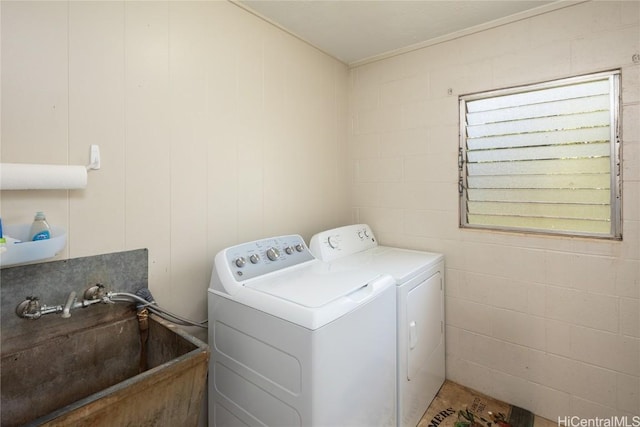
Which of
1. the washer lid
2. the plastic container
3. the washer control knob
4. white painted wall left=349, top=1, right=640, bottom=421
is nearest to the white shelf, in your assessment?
the plastic container

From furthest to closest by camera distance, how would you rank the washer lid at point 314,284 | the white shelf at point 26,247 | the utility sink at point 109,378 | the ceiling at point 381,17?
the ceiling at point 381,17, the washer lid at point 314,284, the white shelf at point 26,247, the utility sink at point 109,378

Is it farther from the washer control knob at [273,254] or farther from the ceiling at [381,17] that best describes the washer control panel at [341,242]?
the ceiling at [381,17]

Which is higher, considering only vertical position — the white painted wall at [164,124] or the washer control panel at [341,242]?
the white painted wall at [164,124]

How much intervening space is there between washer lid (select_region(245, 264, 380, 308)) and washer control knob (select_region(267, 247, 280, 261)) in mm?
113

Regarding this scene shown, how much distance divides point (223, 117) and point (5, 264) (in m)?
1.07

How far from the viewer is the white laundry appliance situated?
112 centimetres

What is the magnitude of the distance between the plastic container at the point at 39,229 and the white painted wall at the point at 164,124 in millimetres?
57

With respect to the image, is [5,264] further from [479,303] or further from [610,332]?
[610,332]

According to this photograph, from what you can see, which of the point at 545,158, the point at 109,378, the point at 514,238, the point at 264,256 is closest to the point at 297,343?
the point at 264,256

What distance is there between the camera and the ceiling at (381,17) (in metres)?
1.72

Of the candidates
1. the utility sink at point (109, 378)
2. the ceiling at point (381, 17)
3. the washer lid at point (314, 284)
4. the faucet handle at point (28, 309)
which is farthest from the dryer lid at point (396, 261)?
the ceiling at point (381, 17)

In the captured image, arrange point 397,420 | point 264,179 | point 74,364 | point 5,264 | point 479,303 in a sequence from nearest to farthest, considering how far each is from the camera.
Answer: point 5,264
point 74,364
point 397,420
point 264,179
point 479,303

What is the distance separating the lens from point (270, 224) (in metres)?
1.94

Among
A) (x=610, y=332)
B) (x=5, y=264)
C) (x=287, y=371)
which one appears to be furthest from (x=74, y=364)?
(x=610, y=332)
